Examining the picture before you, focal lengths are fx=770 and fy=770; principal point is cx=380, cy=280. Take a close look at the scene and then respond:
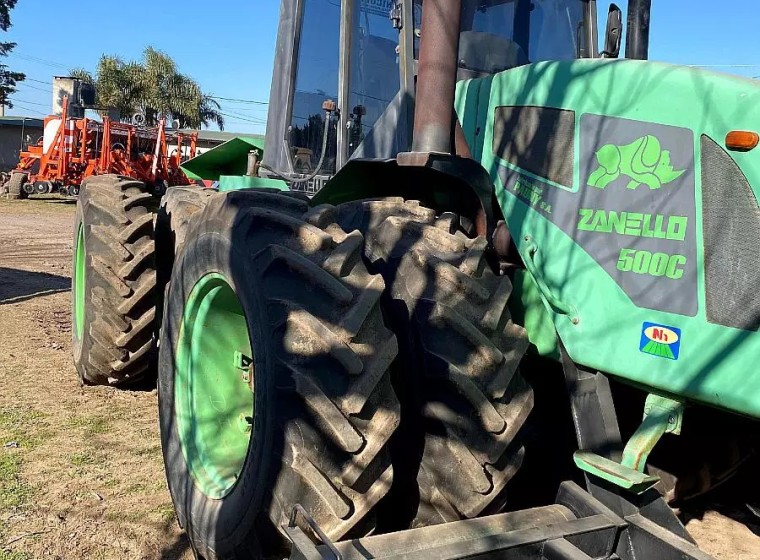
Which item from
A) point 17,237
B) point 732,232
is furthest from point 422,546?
point 17,237

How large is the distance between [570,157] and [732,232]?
630 millimetres

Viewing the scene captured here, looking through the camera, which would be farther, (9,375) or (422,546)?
(9,375)

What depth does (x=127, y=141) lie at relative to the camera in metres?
23.2

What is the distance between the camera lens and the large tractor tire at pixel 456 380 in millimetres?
2413

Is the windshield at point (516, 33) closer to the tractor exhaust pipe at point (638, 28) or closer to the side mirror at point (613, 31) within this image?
the side mirror at point (613, 31)

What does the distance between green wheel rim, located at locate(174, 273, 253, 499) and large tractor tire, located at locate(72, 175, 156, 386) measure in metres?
1.55

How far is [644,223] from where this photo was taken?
2281 millimetres

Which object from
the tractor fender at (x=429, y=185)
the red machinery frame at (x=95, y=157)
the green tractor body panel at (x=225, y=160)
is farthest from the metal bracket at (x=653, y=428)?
the red machinery frame at (x=95, y=157)

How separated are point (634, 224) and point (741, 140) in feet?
1.26

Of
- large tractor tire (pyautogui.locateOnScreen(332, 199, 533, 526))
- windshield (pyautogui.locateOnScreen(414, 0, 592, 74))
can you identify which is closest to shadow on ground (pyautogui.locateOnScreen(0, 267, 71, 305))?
windshield (pyautogui.locateOnScreen(414, 0, 592, 74))

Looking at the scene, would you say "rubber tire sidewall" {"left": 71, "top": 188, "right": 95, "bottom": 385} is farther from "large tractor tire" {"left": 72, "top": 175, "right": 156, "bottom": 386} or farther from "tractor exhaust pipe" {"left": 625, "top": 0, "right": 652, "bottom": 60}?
"tractor exhaust pipe" {"left": 625, "top": 0, "right": 652, "bottom": 60}

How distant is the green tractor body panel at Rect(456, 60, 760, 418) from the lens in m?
2.09

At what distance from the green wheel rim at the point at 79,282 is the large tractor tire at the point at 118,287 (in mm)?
415

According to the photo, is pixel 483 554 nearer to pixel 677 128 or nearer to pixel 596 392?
pixel 596 392
